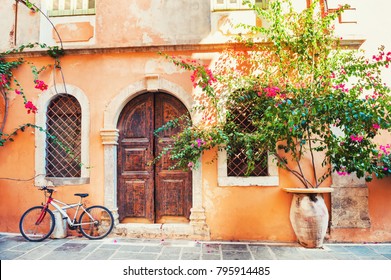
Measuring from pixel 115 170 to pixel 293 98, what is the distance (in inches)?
139

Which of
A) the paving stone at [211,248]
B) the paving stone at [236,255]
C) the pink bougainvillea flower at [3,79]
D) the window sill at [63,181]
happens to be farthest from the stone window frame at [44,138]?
the paving stone at [236,255]

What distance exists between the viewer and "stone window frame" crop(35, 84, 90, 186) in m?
5.14

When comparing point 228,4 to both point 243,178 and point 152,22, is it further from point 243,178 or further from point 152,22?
point 243,178

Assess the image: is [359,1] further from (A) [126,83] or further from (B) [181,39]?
(A) [126,83]

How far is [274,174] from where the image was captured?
192 inches

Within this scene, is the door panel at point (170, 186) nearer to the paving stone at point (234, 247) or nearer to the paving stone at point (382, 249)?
the paving stone at point (234, 247)

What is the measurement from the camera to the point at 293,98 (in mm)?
4145

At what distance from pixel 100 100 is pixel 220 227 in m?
3.38

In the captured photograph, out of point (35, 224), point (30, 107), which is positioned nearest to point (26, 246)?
point (35, 224)

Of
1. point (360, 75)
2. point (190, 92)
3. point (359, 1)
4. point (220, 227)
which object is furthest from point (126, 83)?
point (359, 1)

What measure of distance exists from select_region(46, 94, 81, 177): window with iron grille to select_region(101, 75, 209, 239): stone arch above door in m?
0.69

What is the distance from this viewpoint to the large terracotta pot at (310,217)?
4.34 meters

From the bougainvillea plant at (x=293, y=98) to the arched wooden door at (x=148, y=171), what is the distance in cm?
43

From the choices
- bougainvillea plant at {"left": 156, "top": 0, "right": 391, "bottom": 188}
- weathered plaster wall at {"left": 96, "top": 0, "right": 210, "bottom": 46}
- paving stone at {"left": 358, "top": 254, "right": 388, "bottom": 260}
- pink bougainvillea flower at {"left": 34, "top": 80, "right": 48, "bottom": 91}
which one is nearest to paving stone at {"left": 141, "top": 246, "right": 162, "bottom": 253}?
bougainvillea plant at {"left": 156, "top": 0, "right": 391, "bottom": 188}
